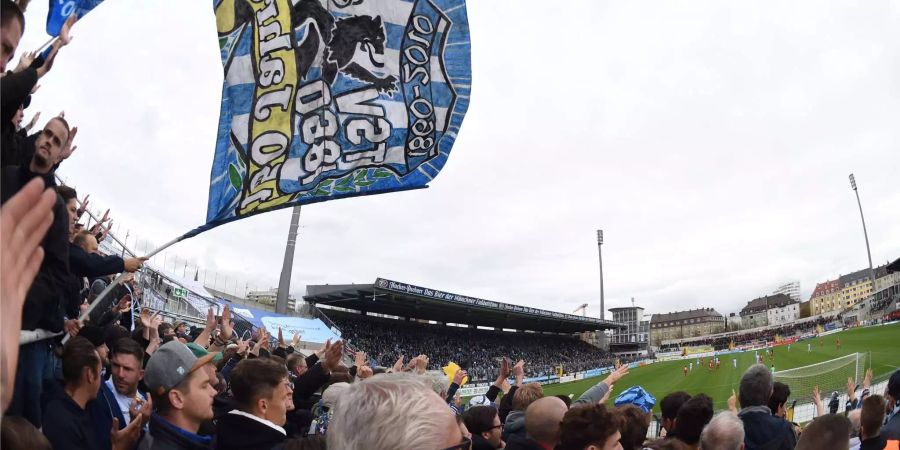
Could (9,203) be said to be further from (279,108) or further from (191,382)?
(279,108)

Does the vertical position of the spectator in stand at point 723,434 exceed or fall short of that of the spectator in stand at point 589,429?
it falls short

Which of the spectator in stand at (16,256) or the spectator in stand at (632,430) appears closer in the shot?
the spectator in stand at (16,256)

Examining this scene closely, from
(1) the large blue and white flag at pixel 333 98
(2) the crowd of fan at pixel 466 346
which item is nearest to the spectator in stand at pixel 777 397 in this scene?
(1) the large blue and white flag at pixel 333 98

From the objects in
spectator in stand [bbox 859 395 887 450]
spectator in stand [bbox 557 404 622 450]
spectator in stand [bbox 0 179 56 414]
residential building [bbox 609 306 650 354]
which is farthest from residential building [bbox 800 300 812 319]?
spectator in stand [bbox 0 179 56 414]

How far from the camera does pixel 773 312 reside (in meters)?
149

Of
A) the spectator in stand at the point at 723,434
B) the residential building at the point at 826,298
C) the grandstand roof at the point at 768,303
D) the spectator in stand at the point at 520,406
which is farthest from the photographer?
the grandstand roof at the point at 768,303

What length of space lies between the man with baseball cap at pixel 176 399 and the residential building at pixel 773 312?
16510cm

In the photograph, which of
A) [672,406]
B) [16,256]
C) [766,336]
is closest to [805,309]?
[766,336]

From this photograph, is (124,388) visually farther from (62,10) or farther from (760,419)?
(760,419)

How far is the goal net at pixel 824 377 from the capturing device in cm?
2248

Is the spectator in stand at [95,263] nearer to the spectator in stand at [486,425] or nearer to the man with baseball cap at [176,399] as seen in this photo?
the man with baseball cap at [176,399]

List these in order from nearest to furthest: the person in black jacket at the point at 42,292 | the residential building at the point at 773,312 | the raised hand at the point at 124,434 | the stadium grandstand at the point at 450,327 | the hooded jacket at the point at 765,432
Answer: the person in black jacket at the point at 42,292, the raised hand at the point at 124,434, the hooded jacket at the point at 765,432, the stadium grandstand at the point at 450,327, the residential building at the point at 773,312

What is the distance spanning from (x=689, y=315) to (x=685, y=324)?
301 centimetres

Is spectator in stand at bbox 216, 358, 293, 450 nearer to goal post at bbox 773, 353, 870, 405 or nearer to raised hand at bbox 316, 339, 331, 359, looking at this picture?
raised hand at bbox 316, 339, 331, 359
